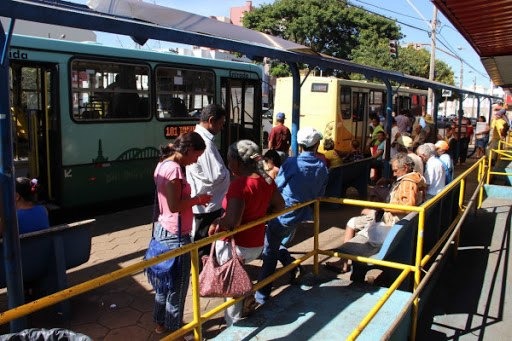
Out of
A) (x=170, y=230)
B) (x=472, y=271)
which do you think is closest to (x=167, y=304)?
(x=170, y=230)

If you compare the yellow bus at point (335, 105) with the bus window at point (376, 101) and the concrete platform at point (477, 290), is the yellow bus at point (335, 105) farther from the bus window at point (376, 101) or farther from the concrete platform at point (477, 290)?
the concrete platform at point (477, 290)

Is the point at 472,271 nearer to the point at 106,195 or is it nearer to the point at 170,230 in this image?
the point at 170,230

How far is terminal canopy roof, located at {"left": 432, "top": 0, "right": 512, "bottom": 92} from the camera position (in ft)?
18.7

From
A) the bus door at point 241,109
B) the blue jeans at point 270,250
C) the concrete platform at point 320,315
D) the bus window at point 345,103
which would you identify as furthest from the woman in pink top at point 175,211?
the bus window at point 345,103

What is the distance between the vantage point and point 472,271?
5492 millimetres

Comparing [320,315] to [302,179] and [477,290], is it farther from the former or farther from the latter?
[477,290]

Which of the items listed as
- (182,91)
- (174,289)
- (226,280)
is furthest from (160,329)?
(182,91)

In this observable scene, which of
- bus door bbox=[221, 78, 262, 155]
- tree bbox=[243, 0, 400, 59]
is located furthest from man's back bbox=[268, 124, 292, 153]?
tree bbox=[243, 0, 400, 59]

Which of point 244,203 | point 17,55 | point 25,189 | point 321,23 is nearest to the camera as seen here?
point 244,203

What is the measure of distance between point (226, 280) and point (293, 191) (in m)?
1.45

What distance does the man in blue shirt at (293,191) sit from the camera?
4.05 m

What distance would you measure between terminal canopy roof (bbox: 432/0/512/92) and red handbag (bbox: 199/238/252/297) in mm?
4092

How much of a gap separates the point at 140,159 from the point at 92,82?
1503 mm

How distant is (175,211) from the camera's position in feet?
10.2
